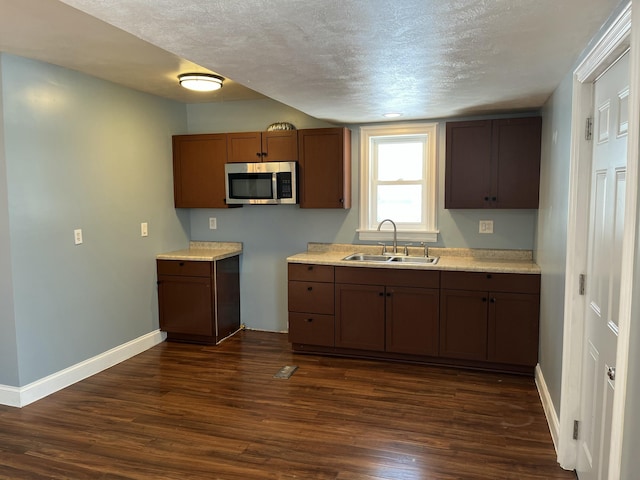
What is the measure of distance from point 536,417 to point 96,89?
4020 millimetres

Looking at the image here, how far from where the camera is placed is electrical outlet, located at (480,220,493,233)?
13.5 ft

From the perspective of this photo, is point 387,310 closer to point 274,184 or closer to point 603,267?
point 274,184

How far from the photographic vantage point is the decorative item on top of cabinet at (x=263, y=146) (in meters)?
4.32

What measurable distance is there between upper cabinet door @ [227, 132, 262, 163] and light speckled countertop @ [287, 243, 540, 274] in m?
1.03

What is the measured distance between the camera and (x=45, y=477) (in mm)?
2404

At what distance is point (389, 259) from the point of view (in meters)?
4.23

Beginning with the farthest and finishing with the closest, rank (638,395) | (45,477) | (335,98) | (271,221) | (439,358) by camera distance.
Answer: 1. (271,221)
2. (439,358)
3. (335,98)
4. (45,477)
5. (638,395)

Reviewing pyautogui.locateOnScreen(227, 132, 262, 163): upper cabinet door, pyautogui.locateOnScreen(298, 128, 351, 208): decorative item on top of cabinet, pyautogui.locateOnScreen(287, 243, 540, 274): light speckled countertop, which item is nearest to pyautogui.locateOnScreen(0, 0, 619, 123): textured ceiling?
pyautogui.locateOnScreen(298, 128, 351, 208): decorative item on top of cabinet

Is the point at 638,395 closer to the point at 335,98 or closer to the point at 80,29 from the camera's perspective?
the point at 335,98

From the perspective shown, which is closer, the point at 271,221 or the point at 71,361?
the point at 71,361

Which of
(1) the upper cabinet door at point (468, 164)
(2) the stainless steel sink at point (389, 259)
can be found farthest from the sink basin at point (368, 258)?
(1) the upper cabinet door at point (468, 164)

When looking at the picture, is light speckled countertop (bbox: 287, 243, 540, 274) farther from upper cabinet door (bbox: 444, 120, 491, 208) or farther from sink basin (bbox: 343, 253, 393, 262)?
upper cabinet door (bbox: 444, 120, 491, 208)

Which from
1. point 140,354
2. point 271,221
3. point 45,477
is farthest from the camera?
point 271,221

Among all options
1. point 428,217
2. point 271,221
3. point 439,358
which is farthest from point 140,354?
point 428,217
